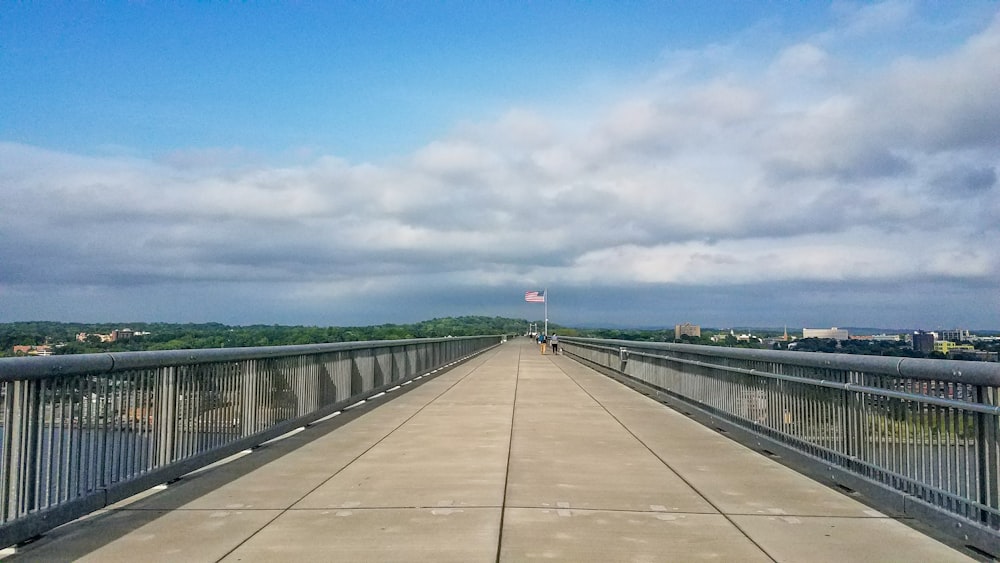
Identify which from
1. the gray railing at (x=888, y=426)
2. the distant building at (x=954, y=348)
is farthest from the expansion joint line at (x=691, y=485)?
the distant building at (x=954, y=348)

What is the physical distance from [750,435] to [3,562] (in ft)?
30.2

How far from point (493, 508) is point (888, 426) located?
12.3ft

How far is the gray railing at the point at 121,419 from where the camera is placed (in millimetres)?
5586

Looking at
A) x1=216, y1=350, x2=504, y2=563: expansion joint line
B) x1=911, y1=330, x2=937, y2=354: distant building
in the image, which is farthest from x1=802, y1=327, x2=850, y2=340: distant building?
x1=216, y1=350, x2=504, y2=563: expansion joint line

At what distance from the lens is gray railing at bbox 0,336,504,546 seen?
559cm

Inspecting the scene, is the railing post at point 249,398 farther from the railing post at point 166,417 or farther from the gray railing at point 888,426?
the gray railing at point 888,426

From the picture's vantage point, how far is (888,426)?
278 inches

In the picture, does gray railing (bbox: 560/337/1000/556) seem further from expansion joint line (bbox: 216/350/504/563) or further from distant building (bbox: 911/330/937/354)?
expansion joint line (bbox: 216/350/504/563)

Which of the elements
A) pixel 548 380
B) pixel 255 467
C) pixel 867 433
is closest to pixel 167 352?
pixel 255 467

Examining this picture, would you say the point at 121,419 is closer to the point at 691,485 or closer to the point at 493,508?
the point at 493,508

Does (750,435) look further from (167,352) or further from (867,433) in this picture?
(167,352)

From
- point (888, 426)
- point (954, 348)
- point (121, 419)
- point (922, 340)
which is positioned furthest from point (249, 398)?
point (922, 340)

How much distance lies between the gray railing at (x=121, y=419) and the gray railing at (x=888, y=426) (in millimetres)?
6914

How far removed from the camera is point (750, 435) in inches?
439
